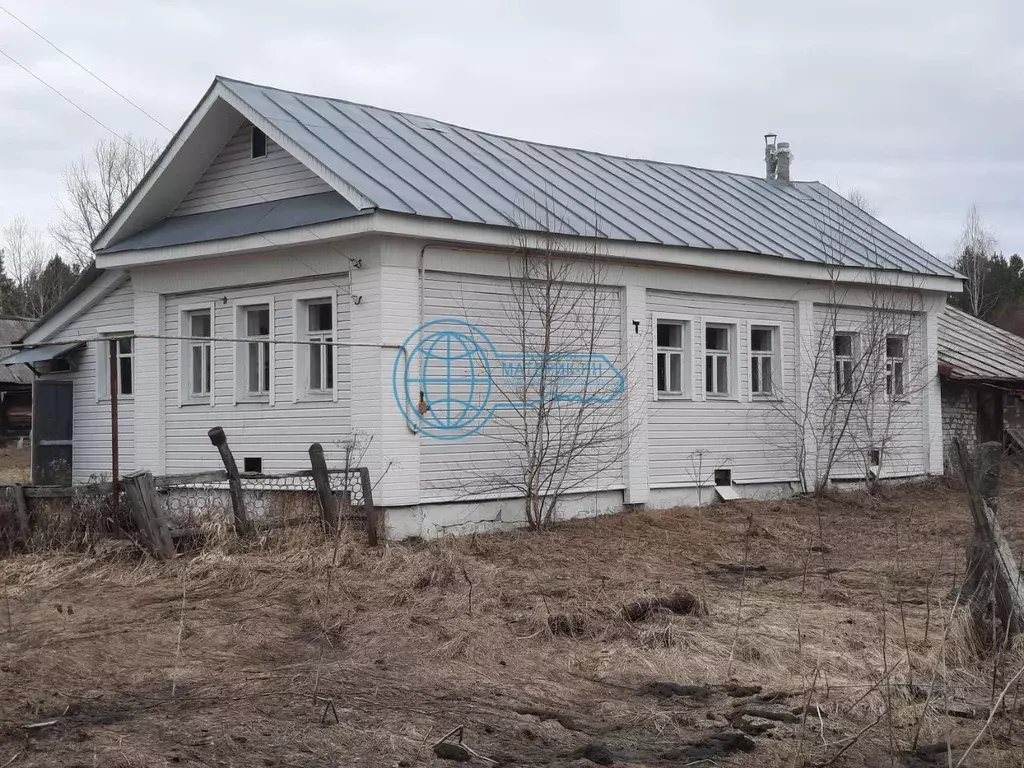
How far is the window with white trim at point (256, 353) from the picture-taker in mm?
15930

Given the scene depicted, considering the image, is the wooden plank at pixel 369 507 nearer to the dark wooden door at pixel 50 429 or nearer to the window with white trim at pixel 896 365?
the dark wooden door at pixel 50 429

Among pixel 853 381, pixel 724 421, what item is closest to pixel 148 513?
pixel 724 421

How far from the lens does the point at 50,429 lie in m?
18.7

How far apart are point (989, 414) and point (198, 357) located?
574 inches

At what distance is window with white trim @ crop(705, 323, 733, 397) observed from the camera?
18.4m

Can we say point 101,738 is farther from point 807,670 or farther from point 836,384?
point 836,384

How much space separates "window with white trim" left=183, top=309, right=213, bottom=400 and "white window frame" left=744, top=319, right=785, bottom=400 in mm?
7828

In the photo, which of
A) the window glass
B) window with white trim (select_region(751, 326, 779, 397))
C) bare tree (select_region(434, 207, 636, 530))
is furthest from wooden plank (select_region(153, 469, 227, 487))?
window with white trim (select_region(751, 326, 779, 397))

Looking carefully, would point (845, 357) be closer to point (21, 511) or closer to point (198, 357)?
point (198, 357)

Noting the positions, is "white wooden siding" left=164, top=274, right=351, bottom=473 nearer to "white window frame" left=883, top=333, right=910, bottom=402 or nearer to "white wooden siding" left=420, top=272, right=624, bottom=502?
"white wooden siding" left=420, top=272, right=624, bottom=502

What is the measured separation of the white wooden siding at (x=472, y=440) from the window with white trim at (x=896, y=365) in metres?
8.24

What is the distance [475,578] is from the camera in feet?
37.1

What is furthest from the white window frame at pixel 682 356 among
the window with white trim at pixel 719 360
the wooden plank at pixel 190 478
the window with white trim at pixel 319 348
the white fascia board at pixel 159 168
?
the wooden plank at pixel 190 478

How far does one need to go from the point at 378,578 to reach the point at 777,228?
37.1ft
